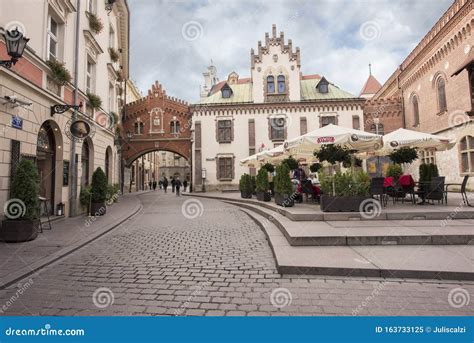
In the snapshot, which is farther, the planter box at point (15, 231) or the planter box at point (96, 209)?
the planter box at point (96, 209)

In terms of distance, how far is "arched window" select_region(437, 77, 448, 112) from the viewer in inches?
737

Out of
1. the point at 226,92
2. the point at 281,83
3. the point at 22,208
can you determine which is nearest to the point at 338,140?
the point at 22,208

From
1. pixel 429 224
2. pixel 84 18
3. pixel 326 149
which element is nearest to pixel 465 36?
pixel 326 149

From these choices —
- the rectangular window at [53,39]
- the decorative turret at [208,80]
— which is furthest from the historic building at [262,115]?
the decorative turret at [208,80]

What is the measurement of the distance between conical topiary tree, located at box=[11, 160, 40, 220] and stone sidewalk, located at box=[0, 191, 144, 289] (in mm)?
726

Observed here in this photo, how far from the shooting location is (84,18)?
12.1m

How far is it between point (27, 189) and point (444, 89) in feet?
76.7

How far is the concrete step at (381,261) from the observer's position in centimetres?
404

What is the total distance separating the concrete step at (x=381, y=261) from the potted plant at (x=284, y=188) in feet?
14.7

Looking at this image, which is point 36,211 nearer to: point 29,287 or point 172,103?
point 29,287

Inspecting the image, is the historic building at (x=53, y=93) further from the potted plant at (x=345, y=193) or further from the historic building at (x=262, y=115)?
the historic building at (x=262, y=115)

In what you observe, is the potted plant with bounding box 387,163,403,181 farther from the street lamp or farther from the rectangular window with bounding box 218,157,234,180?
the rectangular window with bounding box 218,157,234,180

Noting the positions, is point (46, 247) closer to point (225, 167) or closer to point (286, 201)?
point (286, 201)

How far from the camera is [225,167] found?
88.6 feet
